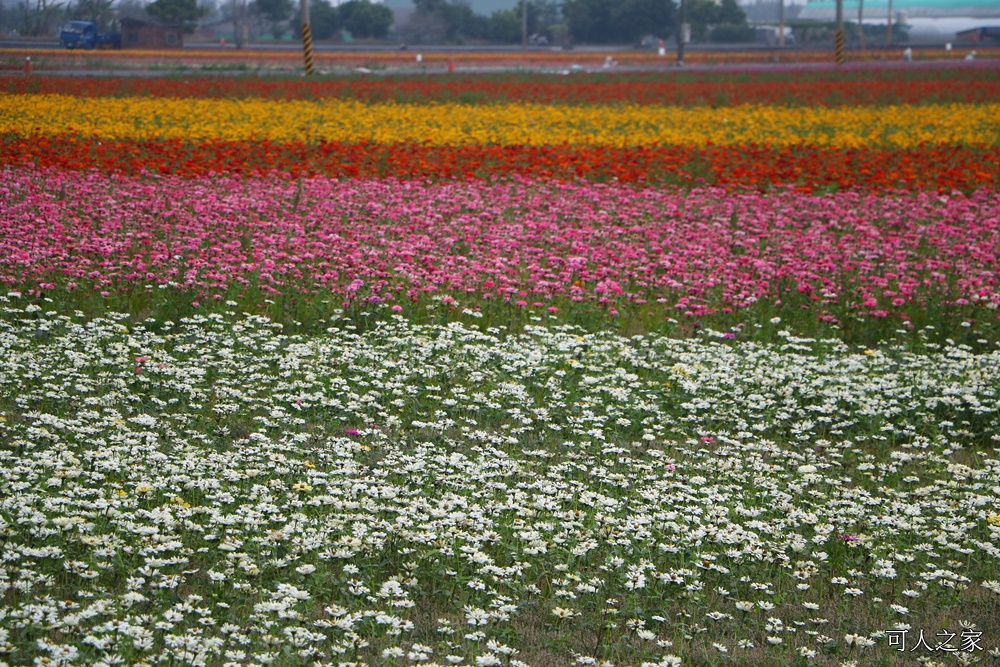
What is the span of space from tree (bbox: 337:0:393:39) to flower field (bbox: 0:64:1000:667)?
2680 inches

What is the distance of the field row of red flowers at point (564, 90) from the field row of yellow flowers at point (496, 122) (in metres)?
1.33

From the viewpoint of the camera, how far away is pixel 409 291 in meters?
8.88

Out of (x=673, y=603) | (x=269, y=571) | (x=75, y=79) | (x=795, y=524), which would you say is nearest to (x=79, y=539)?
(x=269, y=571)

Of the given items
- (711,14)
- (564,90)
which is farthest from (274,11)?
(564,90)

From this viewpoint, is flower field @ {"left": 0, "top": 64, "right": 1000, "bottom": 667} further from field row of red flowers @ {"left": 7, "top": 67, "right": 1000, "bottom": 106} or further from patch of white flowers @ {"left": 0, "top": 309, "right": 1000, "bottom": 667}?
field row of red flowers @ {"left": 7, "top": 67, "right": 1000, "bottom": 106}

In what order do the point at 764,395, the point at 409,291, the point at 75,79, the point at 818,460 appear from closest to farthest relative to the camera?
the point at 818,460, the point at 764,395, the point at 409,291, the point at 75,79

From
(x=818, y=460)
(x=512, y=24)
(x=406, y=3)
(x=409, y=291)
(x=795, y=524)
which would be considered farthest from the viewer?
(x=406, y=3)

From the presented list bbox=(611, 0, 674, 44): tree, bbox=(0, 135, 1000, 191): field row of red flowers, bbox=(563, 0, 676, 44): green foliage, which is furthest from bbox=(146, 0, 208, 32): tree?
bbox=(0, 135, 1000, 191): field row of red flowers

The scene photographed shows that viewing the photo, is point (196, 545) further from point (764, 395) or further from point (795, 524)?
point (764, 395)

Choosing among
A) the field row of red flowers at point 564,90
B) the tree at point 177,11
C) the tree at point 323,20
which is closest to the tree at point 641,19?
the tree at point 323,20

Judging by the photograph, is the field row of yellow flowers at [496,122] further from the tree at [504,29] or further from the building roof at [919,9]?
the building roof at [919,9]

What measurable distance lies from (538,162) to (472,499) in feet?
36.7

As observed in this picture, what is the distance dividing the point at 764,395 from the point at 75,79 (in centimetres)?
2331

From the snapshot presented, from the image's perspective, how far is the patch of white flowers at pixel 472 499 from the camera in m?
4.22
